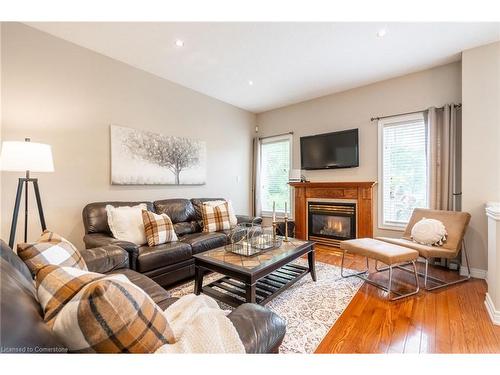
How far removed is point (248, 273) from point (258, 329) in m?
0.82

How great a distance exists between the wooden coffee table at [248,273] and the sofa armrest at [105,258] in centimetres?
60

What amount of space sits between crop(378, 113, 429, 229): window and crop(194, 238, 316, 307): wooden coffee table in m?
1.86

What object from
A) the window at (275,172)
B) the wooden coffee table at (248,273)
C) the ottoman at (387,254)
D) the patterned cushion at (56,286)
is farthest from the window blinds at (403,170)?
the patterned cushion at (56,286)

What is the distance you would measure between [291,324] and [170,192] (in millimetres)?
2584

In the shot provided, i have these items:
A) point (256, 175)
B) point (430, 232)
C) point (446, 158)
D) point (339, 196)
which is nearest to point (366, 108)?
point (446, 158)

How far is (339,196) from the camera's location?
3887 mm

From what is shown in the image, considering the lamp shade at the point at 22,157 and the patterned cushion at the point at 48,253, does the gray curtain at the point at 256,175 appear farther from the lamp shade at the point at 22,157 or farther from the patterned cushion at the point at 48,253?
the patterned cushion at the point at 48,253

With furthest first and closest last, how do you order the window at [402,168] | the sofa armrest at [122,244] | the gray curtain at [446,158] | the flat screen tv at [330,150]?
the flat screen tv at [330,150] < the window at [402,168] < the gray curtain at [446,158] < the sofa armrest at [122,244]

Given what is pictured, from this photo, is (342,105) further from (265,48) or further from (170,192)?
(170,192)

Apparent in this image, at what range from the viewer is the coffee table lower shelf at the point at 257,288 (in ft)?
6.29

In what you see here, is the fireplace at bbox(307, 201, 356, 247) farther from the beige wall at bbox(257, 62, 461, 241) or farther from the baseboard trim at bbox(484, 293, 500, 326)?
the baseboard trim at bbox(484, 293, 500, 326)

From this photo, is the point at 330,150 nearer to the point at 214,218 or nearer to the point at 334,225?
the point at 334,225
